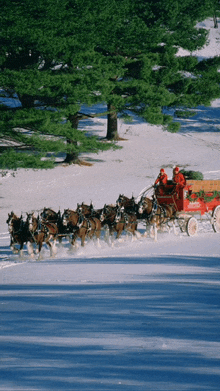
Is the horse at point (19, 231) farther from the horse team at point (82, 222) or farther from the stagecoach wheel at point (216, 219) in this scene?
the stagecoach wheel at point (216, 219)

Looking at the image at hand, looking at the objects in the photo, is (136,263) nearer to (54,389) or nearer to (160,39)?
(54,389)

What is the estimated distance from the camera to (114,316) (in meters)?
8.77

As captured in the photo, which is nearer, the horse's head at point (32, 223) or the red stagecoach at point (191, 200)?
the horse's head at point (32, 223)

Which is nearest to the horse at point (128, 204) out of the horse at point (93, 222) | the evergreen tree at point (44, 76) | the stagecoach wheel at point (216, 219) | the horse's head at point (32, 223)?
the horse at point (93, 222)

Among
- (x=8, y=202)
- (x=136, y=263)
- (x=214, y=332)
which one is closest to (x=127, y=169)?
(x=8, y=202)

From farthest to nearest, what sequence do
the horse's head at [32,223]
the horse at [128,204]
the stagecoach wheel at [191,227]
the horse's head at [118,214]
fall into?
1. the stagecoach wheel at [191,227]
2. the horse at [128,204]
3. the horse's head at [118,214]
4. the horse's head at [32,223]

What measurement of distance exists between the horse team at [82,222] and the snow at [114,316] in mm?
394

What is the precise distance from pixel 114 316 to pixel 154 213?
1092cm

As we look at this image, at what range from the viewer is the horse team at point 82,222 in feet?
53.6

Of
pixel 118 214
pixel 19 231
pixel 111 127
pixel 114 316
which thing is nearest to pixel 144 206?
pixel 118 214

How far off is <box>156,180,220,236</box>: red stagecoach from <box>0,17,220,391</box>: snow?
0.54 metres

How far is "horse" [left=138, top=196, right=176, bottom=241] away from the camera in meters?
19.5

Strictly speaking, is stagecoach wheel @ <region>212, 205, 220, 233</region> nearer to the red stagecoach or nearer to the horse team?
the red stagecoach

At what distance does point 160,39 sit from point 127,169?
25.1 ft
